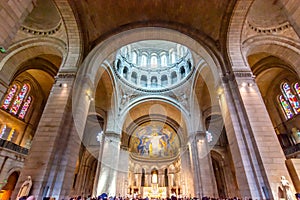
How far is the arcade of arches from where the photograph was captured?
601 centimetres

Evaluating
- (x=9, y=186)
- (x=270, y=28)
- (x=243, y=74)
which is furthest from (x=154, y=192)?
(x=270, y=28)

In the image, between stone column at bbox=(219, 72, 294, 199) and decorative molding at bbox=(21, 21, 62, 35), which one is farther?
decorative molding at bbox=(21, 21, 62, 35)

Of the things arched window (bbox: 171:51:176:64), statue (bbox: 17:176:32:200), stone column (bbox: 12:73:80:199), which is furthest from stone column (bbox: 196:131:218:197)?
statue (bbox: 17:176:32:200)

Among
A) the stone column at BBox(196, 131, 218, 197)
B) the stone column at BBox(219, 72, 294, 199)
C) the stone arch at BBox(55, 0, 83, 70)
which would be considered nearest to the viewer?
the stone column at BBox(219, 72, 294, 199)

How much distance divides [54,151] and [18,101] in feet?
35.6

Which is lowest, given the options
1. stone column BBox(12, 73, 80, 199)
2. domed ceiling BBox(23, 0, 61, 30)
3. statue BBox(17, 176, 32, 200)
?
statue BBox(17, 176, 32, 200)

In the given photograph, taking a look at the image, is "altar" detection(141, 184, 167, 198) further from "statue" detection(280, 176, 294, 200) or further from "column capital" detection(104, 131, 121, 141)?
"statue" detection(280, 176, 294, 200)

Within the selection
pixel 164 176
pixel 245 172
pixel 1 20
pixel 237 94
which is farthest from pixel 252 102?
pixel 164 176

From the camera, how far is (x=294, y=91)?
41.1ft

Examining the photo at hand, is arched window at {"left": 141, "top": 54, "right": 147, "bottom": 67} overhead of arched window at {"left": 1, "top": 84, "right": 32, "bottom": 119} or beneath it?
overhead

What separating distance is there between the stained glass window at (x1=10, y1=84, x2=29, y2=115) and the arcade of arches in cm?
8

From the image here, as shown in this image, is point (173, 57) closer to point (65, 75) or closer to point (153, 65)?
point (153, 65)

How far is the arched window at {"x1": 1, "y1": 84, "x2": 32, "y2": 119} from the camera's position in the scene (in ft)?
42.2

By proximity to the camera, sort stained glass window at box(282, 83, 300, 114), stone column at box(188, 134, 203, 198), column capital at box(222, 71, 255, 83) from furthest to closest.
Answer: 1. stone column at box(188, 134, 203, 198)
2. stained glass window at box(282, 83, 300, 114)
3. column capital at box(222, 71, 255, 83)
